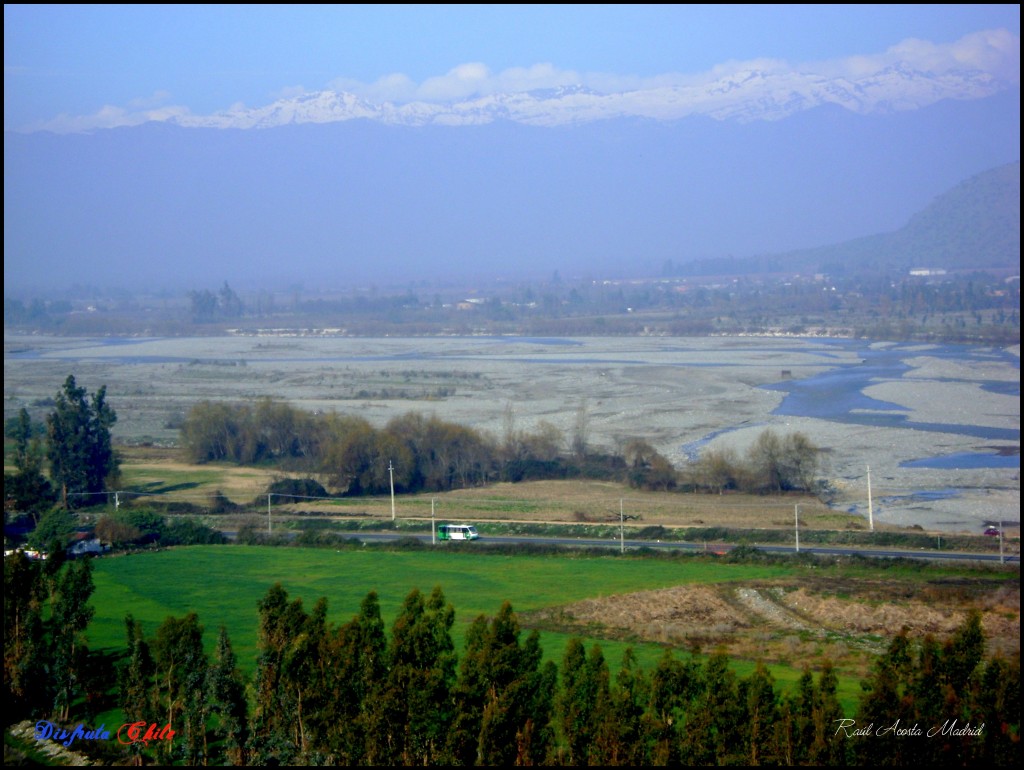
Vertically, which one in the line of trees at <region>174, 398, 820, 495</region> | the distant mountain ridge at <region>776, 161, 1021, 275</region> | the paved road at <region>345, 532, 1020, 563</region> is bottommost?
the paved road at <region>345, 532, 1020, 563</region>

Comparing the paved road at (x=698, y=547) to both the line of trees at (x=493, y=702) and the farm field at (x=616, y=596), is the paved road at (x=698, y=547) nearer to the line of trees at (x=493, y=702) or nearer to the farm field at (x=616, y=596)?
the farm field at (x=616, y=596)

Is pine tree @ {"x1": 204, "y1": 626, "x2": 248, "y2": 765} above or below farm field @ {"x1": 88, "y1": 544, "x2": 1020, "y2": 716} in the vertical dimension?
above

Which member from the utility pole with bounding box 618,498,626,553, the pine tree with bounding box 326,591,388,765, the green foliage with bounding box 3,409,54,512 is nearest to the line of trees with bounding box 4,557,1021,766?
the pine tree with bounding box 326,591,388,765

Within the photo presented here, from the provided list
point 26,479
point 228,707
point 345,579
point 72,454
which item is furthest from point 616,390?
point 228,707

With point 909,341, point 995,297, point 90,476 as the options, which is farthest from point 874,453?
point 995,297

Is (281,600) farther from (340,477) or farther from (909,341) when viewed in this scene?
(909,341)

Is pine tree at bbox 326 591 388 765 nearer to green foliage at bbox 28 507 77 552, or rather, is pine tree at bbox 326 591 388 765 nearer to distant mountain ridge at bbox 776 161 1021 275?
green foliage at bbox 28 507 77 552

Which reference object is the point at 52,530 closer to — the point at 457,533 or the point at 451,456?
the point at 457,533
